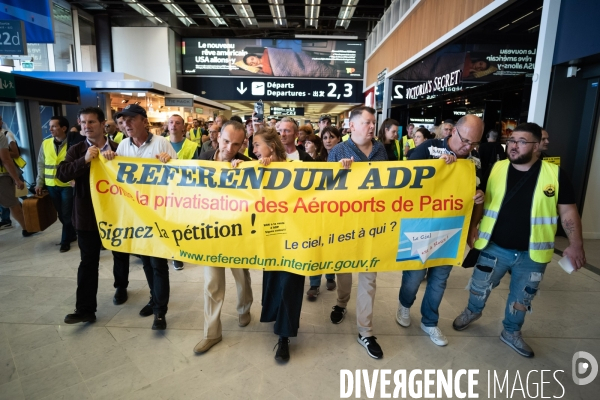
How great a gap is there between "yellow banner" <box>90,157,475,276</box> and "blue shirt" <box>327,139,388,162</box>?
0.13m

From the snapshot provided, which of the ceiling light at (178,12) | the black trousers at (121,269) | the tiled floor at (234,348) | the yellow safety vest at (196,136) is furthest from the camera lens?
the ceiling light at (178,12)

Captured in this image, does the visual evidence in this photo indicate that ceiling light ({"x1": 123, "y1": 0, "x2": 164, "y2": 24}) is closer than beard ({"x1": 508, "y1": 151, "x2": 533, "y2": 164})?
No

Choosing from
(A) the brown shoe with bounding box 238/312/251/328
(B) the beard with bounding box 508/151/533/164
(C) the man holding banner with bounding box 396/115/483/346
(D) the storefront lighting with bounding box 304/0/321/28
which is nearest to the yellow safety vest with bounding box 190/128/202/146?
(A) the brown shoe with bounding box 238/312/251/328

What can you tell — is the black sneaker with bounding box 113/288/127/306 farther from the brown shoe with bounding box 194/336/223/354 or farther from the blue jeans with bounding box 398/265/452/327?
the blue jeans with bounding box 398/265/452/327

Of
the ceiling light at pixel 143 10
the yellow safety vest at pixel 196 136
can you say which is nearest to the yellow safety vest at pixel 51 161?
the yellow safety vest at pixel 196 136

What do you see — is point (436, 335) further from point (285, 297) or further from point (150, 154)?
point (150, 154)

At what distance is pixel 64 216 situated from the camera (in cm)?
499

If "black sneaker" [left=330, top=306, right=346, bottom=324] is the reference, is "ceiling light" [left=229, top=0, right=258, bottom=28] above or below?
above

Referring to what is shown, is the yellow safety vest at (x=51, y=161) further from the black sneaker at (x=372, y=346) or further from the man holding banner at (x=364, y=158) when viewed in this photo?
the black sneaker at (x=372, y=346)

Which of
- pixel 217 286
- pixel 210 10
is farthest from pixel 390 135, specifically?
pixel 210 10

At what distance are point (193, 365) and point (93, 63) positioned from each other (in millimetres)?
20019

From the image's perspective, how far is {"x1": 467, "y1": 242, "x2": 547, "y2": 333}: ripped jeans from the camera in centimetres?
265

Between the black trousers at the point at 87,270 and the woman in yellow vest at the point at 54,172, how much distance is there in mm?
2365

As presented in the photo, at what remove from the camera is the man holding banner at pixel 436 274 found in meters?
2.66
